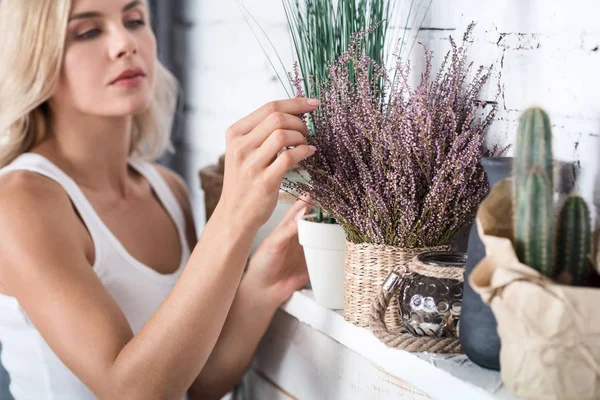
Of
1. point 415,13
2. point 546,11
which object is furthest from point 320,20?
point 546,11

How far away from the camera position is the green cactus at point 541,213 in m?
0.61

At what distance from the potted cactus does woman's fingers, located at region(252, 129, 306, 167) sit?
34cm

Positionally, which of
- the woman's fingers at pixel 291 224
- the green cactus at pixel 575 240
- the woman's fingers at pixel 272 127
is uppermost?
the woman's fingers at pixel 272 127

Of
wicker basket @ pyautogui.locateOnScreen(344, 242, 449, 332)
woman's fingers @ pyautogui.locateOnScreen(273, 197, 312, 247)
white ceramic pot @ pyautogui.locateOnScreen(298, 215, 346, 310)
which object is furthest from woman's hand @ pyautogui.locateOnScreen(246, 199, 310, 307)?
wicker basket @ pyautogui.locateOnScreen(344, 242, 449, 332)

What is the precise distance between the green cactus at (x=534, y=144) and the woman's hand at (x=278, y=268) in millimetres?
613

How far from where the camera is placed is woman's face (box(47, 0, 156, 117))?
1.38 metres

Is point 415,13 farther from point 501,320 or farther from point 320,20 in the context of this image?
point 501,320

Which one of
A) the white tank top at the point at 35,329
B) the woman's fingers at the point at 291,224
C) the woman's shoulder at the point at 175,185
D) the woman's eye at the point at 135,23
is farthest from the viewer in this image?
the woman's shoulder at the point at 175,185

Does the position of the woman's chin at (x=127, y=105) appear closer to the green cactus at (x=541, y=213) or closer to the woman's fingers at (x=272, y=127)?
the woman's fingers at (x=272, y=127)

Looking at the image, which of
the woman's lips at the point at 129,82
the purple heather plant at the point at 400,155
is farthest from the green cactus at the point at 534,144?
the woman's lips at the point at 129,82

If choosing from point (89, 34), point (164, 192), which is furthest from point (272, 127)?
point (164, 192)

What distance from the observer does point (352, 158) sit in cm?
92

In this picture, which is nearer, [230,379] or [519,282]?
[519,282]

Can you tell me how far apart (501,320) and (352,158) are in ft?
1.15
